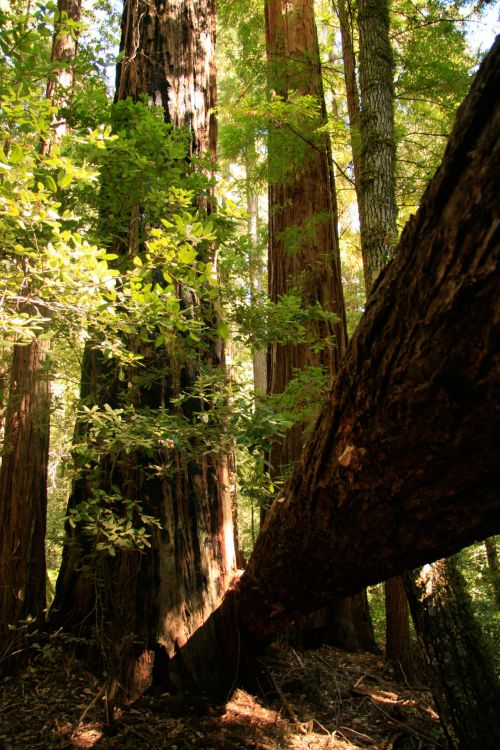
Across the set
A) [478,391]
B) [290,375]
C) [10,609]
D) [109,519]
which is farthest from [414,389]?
[290,375]

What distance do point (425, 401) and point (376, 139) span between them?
5.01 meters

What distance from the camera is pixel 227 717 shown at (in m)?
3.48

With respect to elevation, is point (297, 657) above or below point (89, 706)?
below

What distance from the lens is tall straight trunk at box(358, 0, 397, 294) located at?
5.42m

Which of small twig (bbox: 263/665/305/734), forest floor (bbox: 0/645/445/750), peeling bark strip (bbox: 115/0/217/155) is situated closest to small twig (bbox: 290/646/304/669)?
forest floor (bbox: 0/645/445/750)

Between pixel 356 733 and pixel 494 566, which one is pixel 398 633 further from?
pixel 494 566

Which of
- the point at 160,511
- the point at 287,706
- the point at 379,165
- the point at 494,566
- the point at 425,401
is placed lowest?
the point at 287,706

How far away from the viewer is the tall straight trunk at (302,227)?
631cm

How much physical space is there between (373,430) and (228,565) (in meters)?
2.63

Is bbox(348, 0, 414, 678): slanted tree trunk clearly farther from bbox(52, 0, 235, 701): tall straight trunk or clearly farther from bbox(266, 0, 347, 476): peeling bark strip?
bbox(52, 0, 235, 701): tall straight trunk

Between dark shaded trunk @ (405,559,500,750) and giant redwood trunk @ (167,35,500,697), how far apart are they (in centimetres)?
174

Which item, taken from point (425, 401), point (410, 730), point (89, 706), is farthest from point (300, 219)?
point (425, 401)

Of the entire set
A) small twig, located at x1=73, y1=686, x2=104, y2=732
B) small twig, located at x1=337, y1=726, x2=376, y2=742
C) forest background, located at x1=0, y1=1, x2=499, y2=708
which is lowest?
small twig, located at x1=337, y1=726, x2=376, y2=742

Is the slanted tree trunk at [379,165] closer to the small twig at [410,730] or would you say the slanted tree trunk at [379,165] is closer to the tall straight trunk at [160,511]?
the small twig at [410,730]
